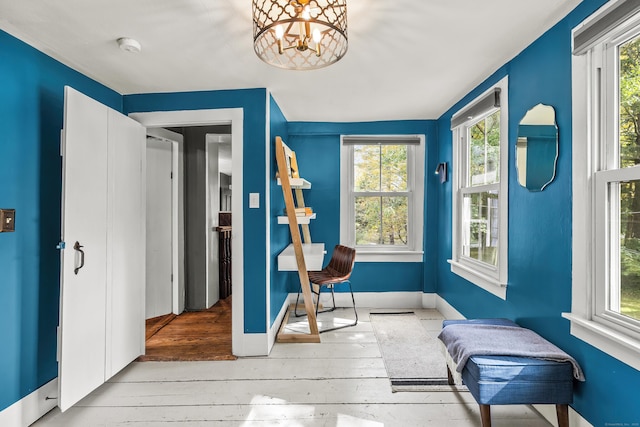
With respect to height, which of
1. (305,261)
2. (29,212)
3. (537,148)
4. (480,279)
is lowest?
(480,279)

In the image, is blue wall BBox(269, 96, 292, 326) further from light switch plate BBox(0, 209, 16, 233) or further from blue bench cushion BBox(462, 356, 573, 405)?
blue bench cushion BBox(462, 356, 573, 405)

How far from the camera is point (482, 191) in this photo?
3090 millimetres

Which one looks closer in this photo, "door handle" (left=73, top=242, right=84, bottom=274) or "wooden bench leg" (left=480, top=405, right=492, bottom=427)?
"wooden bench leg" (left=480, top=405, right=492, bottom=427)

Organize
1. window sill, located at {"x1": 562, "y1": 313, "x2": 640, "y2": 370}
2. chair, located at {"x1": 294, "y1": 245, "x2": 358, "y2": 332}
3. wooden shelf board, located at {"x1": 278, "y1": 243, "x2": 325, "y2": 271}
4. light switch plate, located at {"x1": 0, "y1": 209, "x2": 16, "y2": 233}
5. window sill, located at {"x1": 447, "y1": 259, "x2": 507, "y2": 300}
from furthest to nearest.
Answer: chair, located at {"x1": 294, "y1": 245, "x2": 358, "y2": 332} → wooden shelf board, located at {"x1": 278, "y1": 243, "x2": 325, "y2": 271} → window sill, located at {"x1": 447, "y1": 259, "x2": 507, "y2": 300} → light switch plate, located at {"x1": 0, "y1": 209, "x2": 16, "y2": 233} → window sill, located at {"x1": 562, "y1": 313, "x2": 640, "y2": 370}

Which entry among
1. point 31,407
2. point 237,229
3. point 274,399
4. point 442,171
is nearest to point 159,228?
point 237,229

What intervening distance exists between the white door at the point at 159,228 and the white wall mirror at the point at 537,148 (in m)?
3.49

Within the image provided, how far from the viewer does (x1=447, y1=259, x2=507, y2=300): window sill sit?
2615mm

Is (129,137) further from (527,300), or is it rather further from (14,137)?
(527,300)

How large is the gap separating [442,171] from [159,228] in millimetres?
3262

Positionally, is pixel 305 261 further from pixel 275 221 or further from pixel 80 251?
pixel 80 251

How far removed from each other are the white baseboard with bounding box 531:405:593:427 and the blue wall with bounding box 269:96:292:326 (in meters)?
2.07

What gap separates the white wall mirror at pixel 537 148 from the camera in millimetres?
2049

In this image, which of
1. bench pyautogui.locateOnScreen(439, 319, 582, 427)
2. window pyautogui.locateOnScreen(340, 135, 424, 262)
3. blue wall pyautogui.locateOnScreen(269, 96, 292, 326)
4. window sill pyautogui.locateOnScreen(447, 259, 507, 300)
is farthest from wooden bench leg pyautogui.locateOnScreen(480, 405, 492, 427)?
window pyautogui.locateOnScreen(340, 135, 424, 262)

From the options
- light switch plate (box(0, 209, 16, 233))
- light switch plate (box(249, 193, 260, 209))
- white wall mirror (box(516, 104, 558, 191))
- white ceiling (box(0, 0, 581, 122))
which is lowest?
light switch plate (box(0, 209, 16, 233))
